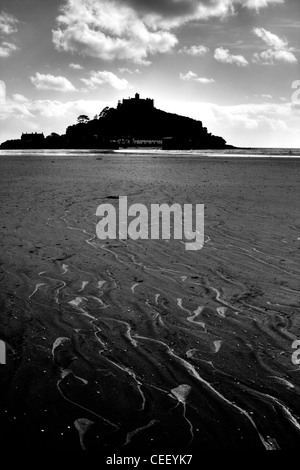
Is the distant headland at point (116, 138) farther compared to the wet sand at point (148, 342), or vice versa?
the distant headland at point (116, 138)

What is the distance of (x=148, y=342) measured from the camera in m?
4.76

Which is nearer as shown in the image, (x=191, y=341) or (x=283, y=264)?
(x=191, y=341)

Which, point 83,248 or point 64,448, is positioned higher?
point 83,248

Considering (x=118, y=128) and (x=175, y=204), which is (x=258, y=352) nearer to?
(x=175, y=204)

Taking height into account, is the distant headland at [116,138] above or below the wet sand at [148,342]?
above

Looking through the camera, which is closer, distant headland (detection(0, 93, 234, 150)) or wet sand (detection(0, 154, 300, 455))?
wet sand (detection(0, 154, 300, 455))

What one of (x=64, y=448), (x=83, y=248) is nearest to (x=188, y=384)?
(x=64, y=448)

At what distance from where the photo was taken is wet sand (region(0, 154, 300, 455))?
10.9 feet

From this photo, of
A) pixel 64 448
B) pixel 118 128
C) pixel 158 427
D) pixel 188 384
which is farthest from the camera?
Answer: pixel 118 128

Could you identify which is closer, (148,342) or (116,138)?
(148,342)

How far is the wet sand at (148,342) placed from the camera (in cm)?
332

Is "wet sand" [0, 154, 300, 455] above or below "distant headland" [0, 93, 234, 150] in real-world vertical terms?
below

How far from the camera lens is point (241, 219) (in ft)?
38.4
